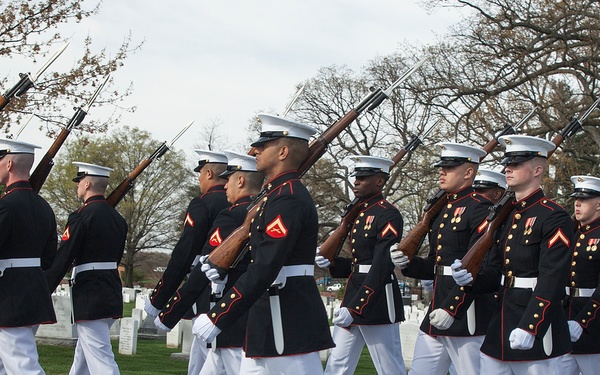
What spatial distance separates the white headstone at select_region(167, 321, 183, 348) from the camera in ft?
51.0

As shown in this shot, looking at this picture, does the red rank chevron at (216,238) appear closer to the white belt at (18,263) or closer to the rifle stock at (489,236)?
the white belt at (18,263)

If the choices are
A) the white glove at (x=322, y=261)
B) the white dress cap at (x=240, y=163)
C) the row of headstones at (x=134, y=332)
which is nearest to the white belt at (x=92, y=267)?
the white dress cap at (x=240, y=163)

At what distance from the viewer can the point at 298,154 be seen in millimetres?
5453

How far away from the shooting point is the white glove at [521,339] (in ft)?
18.6

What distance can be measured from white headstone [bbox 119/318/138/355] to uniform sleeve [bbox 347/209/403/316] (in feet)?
22.3

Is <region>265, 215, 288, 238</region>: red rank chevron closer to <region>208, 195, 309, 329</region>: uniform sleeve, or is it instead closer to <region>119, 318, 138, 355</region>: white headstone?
<region>208, 195, 309, 329</region>: uniform sleeve

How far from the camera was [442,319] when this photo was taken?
6789 mm

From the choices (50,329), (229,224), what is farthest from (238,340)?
(50,329)

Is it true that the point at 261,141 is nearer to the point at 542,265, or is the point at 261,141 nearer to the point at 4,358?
the point at 542,265

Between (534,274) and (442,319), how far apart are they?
3.13 ft

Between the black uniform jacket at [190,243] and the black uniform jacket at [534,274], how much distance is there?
2815 mm

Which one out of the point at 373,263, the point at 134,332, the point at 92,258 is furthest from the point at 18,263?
the point at 134,332

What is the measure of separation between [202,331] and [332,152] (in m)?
30.4

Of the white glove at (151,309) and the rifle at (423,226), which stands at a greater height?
the rifle at (423,226)
